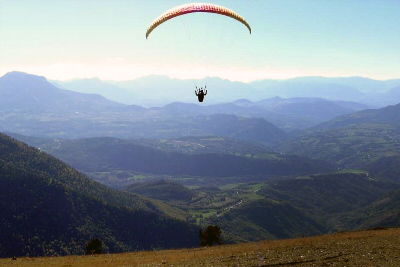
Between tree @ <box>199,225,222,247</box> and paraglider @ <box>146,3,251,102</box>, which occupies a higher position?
paraglider @ <box>146,3,251,102</box>

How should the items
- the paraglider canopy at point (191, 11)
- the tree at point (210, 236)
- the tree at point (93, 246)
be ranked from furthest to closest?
the tree at point (210, 236) → the tree at point (93, 246) → the paraglider canopy at point (191, 11)

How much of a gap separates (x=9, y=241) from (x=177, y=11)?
174 meters

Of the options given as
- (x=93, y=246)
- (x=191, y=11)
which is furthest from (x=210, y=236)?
(x=191, y=11)

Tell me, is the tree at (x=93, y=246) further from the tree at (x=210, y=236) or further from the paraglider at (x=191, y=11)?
the paraglider at (x=191, y=11)

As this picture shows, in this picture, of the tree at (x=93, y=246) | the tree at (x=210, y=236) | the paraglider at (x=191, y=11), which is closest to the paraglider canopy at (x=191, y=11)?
the paraglider at (x=191, y=11)

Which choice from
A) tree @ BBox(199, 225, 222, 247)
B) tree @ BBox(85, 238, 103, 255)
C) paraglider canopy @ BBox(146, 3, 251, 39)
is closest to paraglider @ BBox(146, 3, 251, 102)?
paraglider canopy @ BBox(146, 3, 251, 39)

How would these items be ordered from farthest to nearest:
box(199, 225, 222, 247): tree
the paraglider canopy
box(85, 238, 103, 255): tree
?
box(199, 225, 222, 247): tree < box(85, 238, 103, 255): tree < the paraglider canopy

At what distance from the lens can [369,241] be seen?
3519 centimetres

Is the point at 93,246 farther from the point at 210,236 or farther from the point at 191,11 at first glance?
the point at 191,11

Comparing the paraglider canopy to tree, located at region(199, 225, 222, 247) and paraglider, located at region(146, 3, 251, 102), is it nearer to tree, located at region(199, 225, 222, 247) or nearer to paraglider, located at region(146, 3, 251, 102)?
paraglider, located at region(146, 3, 251, 102)

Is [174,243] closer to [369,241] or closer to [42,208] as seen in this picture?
[42,208]

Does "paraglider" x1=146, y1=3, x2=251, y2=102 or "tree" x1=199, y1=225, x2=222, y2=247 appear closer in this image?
"paraglider" x1=146, y1=3, x2=251, y2=102

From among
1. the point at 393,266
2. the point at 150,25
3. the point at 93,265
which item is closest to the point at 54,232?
the point at 93,265

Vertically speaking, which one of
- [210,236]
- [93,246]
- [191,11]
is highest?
[191,11]
